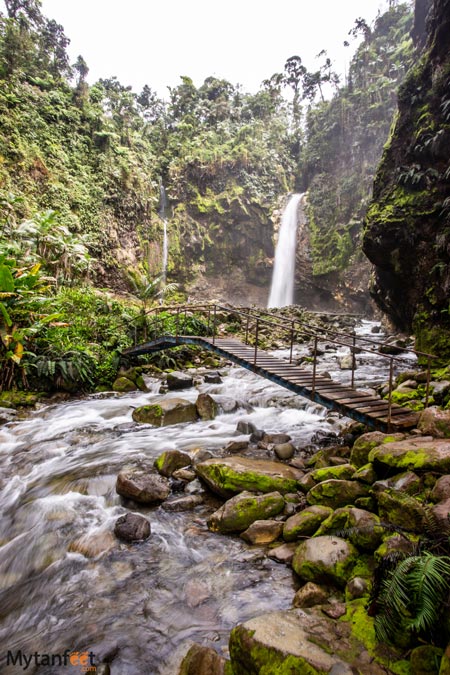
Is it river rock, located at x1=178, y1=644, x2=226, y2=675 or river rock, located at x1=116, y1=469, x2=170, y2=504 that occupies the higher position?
river rock, located at x1=178, y1=644, x2=226, y2=675

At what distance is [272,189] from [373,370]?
24.9 metres

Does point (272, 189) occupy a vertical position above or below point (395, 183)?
above

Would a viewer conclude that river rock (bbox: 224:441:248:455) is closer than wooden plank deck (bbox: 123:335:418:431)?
No

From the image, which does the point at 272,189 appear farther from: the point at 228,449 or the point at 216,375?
the point at 228,449

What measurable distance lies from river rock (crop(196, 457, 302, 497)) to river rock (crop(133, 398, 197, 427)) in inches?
109

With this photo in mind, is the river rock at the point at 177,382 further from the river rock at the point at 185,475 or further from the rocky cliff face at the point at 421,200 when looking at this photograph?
the rocky cliff face at the point at 421,200

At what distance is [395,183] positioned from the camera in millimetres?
13320

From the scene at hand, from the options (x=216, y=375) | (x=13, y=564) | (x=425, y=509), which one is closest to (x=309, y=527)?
(x=425, y=509)

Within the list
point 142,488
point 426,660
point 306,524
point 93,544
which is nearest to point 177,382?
point 142,488

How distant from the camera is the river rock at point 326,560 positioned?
9.71 feet

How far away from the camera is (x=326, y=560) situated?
120 inches

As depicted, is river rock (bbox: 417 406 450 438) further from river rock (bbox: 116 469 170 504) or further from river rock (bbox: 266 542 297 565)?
river rock (bbox: 116 469 170 504)

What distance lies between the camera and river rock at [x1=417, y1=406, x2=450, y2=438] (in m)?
4.36

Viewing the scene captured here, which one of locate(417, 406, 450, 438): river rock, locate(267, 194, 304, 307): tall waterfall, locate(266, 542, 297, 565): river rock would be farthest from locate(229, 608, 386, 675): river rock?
locate(267, 194, 304, 307): tall waterfall
